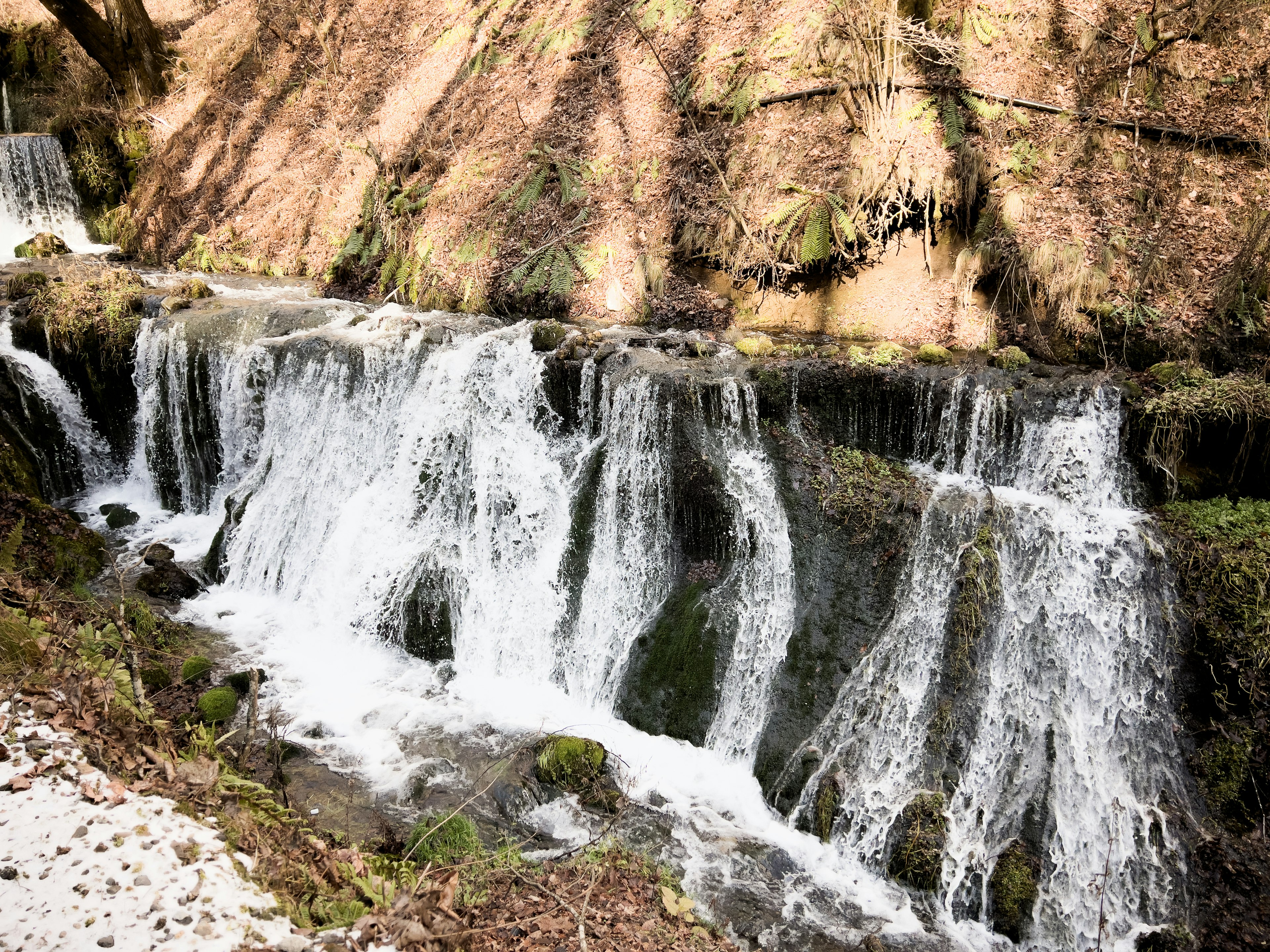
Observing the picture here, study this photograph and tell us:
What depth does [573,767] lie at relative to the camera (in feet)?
20.8

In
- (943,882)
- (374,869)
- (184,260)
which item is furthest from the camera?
(184,260)

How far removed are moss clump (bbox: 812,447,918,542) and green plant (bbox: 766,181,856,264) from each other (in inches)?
126

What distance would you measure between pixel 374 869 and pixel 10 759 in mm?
1932


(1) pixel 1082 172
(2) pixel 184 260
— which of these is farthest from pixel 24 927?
(2) pixel 184 260

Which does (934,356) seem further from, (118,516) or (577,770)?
(118,516)

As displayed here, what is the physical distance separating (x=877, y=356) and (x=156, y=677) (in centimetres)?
819

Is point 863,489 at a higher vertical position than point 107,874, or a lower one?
higher

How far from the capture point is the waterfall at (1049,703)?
5387 millimetres

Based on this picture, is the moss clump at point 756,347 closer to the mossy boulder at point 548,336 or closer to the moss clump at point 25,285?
the mossy boulder at point 548,336

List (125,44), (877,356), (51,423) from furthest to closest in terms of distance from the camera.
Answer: (125,44) < (51,423) < (877,356)

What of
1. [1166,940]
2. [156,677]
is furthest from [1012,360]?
[156,677]

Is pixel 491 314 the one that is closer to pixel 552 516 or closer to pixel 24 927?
pixel 552 516

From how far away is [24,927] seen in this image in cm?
280

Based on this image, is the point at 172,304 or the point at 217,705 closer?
the point at 217,705
